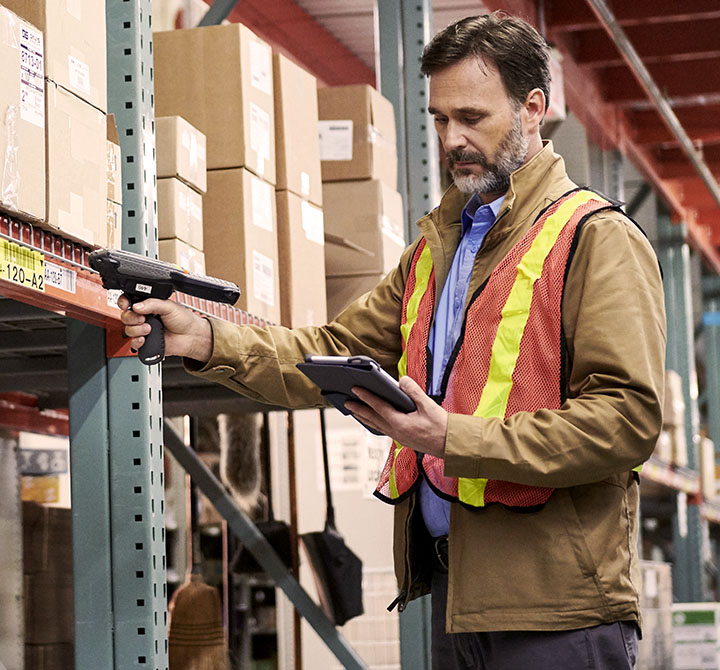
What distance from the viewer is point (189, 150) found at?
3496 mm

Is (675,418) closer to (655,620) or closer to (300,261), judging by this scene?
(655,620)

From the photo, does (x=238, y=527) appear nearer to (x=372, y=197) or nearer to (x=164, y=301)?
(x=372, y=197)

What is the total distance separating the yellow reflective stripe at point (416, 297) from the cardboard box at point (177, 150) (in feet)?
3.24

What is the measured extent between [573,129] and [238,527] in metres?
5.63

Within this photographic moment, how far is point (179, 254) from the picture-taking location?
336 cm

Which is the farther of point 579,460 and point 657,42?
point 657,42

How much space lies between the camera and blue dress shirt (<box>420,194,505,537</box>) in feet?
7.97

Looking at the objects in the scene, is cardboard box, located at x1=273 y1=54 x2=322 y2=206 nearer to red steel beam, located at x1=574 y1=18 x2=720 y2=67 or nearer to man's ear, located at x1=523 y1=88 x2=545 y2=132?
man's ear, located at x1=523 y1=88 x2=545 y2=132

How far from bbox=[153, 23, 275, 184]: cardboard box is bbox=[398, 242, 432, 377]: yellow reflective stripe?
1.26 m

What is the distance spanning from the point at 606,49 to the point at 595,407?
711 cm

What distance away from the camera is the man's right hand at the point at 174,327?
2.37 metres

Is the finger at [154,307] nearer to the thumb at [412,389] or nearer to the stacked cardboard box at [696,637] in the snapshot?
the thumb at [412,389]

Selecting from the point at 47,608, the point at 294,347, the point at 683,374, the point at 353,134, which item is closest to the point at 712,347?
the point at 683,374

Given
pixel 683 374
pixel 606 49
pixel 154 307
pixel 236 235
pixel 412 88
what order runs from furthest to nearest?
1. pixel 683 374
2. pixel 606 49
3. pixel 412 88
4. pixel 236 235
5. pixel 154 307
